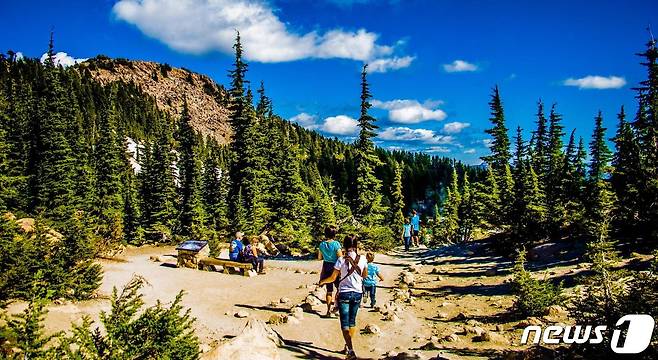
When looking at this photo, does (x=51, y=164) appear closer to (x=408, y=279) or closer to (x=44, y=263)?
(x=44, y=263)

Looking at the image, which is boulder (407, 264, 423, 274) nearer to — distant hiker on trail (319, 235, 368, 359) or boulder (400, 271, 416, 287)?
boulder (400, 271, 416, 287)

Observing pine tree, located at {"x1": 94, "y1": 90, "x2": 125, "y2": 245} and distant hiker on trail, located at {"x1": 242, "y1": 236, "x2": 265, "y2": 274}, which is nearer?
distant hiker on trail, located at {"x1": 242, "y1": 236, "x2": 265, "y2": 274}

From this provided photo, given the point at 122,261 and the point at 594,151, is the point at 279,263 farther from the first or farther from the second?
the point at 594,151

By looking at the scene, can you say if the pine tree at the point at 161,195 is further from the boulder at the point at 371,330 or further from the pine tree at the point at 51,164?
the boulder at the point at 371,330

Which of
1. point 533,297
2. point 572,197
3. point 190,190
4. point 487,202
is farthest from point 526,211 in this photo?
point 190,190

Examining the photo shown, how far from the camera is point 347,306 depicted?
8.75m

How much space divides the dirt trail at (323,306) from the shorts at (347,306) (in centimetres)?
105

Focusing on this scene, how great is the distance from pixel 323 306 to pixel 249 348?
220 inches

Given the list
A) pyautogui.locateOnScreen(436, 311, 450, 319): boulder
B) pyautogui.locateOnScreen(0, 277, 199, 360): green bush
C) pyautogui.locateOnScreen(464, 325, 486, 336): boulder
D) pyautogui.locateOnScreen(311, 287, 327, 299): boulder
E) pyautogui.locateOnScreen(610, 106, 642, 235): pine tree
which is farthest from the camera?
pyautogui.locateOnScreen(610, 106, 642, 235): pine tree

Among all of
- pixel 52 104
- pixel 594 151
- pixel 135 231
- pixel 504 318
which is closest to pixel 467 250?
pixel 504 318

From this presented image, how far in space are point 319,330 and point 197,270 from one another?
39.5ft

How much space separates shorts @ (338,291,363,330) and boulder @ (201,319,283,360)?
154 cm

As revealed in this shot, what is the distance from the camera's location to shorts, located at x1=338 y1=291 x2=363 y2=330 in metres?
8.73

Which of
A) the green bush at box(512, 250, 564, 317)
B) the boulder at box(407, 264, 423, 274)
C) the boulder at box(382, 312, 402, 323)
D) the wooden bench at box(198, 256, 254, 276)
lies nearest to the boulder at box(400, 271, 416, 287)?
the boulder at box(407, 264, 423, 274)
